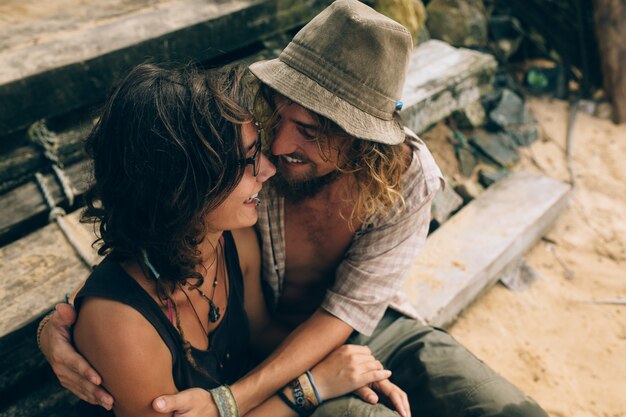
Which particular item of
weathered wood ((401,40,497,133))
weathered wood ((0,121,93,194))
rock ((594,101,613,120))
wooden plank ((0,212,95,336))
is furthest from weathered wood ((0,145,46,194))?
rock ((594,101,613,120))

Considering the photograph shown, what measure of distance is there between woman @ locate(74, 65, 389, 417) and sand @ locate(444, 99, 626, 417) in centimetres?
205

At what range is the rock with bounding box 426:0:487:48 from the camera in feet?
19.1

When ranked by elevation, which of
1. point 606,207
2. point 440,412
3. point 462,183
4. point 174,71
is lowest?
Result: point 606,207

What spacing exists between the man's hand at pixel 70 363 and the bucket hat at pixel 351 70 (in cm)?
118

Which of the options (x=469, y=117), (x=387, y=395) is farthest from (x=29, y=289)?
Result: (x=469, y=117)

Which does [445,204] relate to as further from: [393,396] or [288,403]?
[288,403]

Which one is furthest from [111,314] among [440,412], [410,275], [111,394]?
[410,275]

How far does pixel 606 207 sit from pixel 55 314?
4.39 m

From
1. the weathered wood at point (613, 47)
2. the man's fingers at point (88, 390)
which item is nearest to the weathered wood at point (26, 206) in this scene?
the man's fingers at point (88, 390)

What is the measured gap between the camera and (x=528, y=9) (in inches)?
240

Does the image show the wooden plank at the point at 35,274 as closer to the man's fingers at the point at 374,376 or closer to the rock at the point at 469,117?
the man's fingers at the point at 374,376

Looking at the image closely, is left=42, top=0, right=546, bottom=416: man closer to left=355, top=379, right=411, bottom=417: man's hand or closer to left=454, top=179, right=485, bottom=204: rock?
left=355, top=379, right=411, bottom=417: man's hand

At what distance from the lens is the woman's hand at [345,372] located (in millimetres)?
2193

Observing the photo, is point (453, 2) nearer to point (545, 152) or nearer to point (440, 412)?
point (545, 152)
